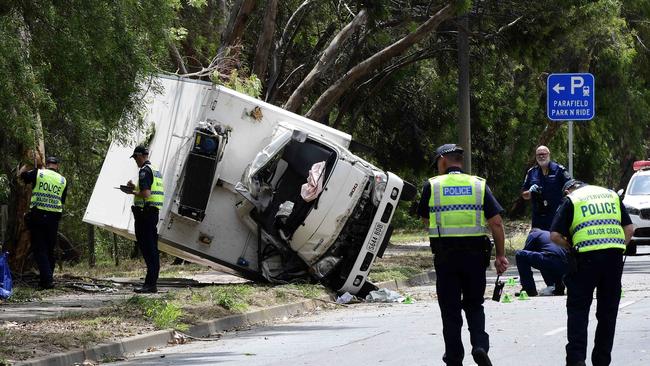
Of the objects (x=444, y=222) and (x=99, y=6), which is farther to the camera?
(x=99, y=6)

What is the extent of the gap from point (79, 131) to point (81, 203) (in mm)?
15513

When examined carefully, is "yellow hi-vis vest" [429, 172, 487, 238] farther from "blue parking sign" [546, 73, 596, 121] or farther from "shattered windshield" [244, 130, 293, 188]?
"blue parking sign" [546, 73, 596, 121]

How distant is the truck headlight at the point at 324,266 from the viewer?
17.6m

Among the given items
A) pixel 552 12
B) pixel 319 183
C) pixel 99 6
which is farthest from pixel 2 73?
pixel 552 12

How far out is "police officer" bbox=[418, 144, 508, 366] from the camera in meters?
9.43

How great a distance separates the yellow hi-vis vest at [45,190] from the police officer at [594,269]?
9.24 metres

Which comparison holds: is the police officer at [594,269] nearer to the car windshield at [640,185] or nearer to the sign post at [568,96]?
the sign post at [568,96]

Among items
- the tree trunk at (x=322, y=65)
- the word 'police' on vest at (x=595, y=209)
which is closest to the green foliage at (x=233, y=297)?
the word 'police' on vest at (x=595, y=209)

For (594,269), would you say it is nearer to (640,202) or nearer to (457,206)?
(457,206)

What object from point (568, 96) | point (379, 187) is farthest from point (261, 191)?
point (568, 96)

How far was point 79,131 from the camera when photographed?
14438 mm

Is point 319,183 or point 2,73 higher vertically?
point 2,73

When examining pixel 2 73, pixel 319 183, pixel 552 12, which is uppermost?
pixel 552 12

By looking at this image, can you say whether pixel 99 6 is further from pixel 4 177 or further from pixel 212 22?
pixel 212 22
